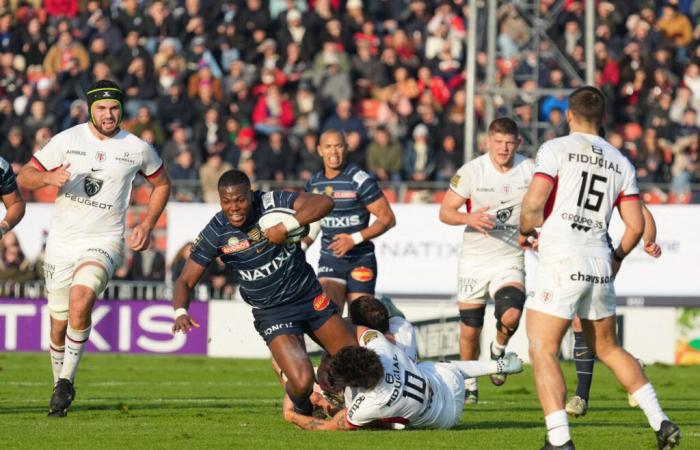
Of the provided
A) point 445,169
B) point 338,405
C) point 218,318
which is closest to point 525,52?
point 445,169

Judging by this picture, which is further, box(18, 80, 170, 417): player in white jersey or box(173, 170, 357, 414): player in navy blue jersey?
box(18, 80, 170, 417): player in white jersey

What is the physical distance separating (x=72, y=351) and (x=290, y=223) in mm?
2879

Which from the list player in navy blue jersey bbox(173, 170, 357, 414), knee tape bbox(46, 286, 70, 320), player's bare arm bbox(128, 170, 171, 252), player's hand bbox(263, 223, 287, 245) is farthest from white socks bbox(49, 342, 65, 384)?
player's hand bbox(263, 223, 287, 245)

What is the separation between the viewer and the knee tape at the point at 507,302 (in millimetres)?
14484

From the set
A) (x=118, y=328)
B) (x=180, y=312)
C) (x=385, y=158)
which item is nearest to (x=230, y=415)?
(x=180, y=312)

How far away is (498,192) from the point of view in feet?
48.0

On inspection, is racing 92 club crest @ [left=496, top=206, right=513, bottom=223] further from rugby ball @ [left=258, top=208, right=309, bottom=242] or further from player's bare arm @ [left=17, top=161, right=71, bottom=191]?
player's bare arm @ [left=17, top=161, right=71, bottom=191]

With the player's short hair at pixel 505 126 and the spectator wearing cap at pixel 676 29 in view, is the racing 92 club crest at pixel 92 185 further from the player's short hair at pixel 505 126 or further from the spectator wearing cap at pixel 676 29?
the spectator wearing cap at pixel 676 29

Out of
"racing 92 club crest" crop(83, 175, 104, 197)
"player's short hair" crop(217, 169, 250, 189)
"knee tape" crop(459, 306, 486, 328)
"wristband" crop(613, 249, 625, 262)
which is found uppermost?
"player's short hair" crop(217, 169, 250, 189)

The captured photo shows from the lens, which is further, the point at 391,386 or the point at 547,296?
the point at 391,386

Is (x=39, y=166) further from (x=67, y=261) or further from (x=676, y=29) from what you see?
(x=676, y=29)

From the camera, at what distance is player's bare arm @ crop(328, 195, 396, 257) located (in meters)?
14.7

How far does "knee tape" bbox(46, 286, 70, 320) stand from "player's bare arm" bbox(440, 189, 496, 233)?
12.1ft

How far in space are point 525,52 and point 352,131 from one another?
3540mm
